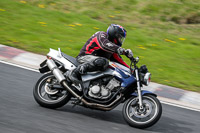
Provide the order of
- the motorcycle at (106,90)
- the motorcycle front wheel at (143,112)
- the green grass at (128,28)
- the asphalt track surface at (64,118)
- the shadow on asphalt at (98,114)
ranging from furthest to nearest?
the green grass at (128,28)
the shadow on asphalt at (98,114)
the motorcycle at (106,90)
the motorcycle front wheel at (143,112)
the asphalt track surface at (64,118)

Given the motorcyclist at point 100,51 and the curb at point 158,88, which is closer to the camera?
the motorcyclist at point 100,51

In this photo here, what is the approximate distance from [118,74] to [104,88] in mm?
339

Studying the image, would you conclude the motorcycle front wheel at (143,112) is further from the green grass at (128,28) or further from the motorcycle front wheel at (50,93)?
the green grass at (128,28)

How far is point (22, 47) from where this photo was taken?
941cm

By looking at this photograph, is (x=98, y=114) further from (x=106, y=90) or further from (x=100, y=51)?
(x=100, y=51)

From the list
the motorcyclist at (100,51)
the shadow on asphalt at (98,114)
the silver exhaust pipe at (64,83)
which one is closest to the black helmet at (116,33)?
the motorcyclist at (100,51)

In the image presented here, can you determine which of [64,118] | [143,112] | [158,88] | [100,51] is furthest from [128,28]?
[64,118]

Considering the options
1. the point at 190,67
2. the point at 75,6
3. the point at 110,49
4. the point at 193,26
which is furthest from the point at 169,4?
the point at 110,49

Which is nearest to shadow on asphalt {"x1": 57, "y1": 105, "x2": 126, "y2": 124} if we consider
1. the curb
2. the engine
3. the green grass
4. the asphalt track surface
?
the asphalt track surface

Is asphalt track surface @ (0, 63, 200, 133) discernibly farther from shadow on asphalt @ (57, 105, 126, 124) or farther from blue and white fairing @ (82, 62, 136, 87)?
blue and white fairing @ (82, 62, 136, 87)

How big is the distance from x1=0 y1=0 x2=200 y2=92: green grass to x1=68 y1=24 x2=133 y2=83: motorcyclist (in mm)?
2949

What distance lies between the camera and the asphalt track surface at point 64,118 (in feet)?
16.6

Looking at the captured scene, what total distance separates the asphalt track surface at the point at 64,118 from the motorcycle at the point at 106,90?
209mm

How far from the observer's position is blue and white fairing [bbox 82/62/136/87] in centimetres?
562
